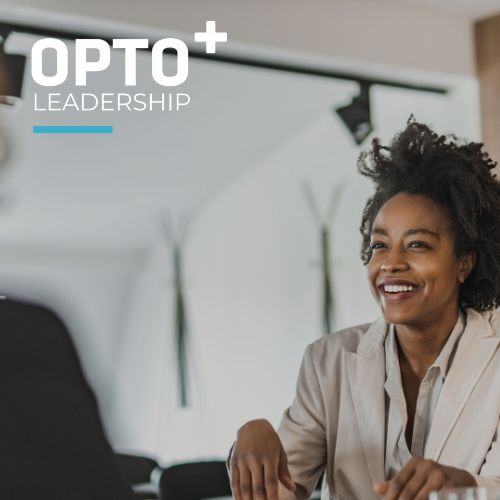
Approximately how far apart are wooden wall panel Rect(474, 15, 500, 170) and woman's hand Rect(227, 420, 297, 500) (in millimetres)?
2302

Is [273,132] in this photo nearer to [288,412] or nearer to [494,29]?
[494,29]

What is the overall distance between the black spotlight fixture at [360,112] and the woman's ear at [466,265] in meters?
1.70

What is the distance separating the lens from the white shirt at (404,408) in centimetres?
142

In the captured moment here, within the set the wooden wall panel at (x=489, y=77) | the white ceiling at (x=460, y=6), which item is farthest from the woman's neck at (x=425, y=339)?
the white ceiling at (x=460, y=6)

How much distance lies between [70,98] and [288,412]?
1.72 meters

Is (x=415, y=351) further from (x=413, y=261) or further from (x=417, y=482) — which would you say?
(x=417, y=482)

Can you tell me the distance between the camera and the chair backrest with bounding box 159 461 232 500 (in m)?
2.07

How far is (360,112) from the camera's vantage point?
318cm

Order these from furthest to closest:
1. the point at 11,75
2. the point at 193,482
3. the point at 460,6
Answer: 1. the point at 460,6
2. the point at 11,75
3. the point at 193,482

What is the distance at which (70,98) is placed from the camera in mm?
2670

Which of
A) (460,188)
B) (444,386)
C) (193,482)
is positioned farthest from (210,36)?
(444,386)

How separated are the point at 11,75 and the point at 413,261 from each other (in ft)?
5.97

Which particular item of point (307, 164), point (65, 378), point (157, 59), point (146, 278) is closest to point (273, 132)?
point (307, 164)

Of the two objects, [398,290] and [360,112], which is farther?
[360,112]
